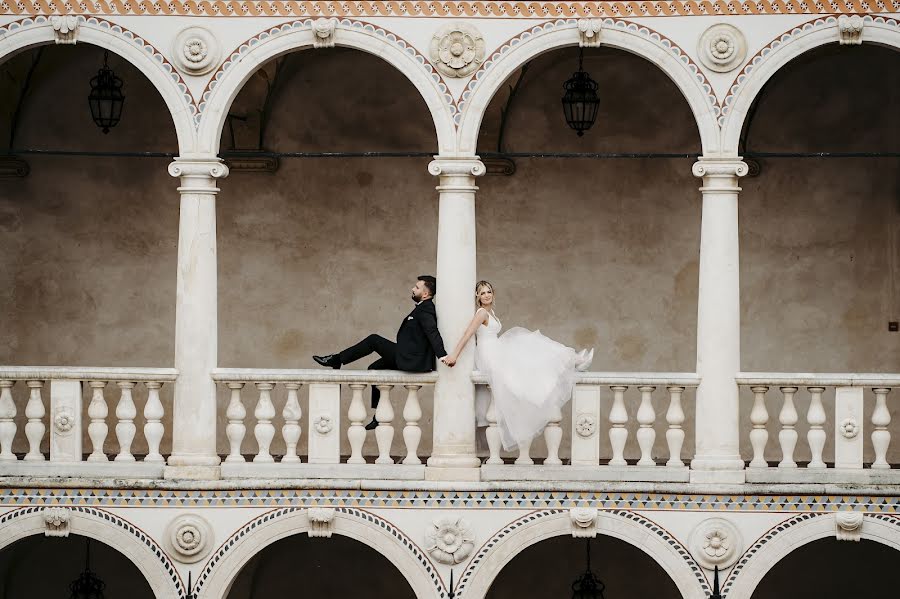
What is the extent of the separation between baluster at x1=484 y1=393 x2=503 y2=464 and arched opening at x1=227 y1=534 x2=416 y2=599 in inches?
135

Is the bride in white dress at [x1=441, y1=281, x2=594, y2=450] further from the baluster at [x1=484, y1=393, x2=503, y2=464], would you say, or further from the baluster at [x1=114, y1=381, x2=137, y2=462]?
the baluster at [x1=114, y1=381, x2=137, y2=462]

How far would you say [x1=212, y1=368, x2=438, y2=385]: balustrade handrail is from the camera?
1525 cm

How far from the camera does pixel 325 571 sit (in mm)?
18422

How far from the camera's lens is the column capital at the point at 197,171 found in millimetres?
15180

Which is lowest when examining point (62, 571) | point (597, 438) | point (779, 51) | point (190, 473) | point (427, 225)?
point (62, 571)

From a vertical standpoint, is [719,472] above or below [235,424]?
below

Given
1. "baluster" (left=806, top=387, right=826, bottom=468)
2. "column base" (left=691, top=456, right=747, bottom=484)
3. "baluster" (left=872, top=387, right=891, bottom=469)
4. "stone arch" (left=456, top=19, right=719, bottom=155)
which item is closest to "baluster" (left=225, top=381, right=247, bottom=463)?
"stone arch" (left=456, top=19, right=719, bottom=155)

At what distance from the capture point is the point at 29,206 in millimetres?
18562

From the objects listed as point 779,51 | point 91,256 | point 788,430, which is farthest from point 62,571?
point 779,51

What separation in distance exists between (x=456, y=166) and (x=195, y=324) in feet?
8.24

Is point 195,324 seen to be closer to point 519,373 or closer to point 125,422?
point 125,422

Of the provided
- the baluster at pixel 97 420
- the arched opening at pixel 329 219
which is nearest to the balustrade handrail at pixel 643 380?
the arched opening at pixel 329 219

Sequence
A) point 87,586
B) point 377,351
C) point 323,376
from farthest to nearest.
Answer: point 87,586 → point 377,351 → point 323,376

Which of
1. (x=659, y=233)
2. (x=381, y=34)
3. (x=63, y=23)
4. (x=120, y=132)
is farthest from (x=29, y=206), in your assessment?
(x=659, y=233)
